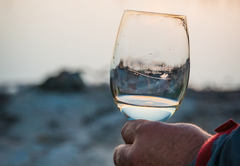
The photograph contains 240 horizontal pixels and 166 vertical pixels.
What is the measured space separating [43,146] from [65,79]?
1.16m

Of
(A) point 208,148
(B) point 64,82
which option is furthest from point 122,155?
(B) point 64,82

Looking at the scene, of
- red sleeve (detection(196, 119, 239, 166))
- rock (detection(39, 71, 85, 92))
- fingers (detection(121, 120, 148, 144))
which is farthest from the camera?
rock (detection(39, 71, 85, 92))

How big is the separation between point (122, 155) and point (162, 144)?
85mm

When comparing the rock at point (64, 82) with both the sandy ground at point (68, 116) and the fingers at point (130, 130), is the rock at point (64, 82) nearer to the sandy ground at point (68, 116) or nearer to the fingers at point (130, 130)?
the sandy ground at point (68, 116)

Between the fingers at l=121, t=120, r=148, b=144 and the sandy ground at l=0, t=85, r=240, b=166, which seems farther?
the sandy ground at l=0, t=85, r=240, b=166

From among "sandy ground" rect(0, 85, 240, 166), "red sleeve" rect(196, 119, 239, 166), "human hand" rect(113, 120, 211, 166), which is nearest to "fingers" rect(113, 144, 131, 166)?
"human hand" rect(113, 120, 211, 166)

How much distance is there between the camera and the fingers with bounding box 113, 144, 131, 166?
1.54 ft

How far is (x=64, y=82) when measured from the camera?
11.3ft

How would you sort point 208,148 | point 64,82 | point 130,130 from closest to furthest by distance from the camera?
point 208,148 < point 130,130 < point 64,82

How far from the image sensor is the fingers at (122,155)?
0.47 meters

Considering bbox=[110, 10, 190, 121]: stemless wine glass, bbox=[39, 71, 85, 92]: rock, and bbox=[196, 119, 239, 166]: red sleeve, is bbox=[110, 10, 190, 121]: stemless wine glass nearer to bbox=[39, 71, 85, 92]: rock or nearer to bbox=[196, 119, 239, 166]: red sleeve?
bbox=[196, 119, 239, 166]: red sleeve

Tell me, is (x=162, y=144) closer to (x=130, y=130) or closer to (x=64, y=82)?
(x=130, y=130)

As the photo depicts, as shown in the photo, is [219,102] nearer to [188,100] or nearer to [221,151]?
[188,100]

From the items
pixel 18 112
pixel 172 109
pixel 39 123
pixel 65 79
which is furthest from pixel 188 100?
pixel 172 109
